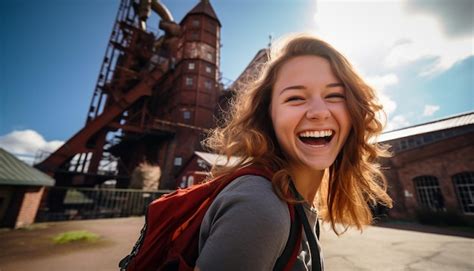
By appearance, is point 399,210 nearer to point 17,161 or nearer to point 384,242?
point 384,242

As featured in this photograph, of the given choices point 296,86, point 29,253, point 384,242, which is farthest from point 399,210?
point 29,253

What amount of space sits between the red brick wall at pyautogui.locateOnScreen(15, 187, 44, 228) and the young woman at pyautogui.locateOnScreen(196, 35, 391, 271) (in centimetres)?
779

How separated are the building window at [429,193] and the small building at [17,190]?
63.2ft

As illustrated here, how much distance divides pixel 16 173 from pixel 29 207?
54.3 inches

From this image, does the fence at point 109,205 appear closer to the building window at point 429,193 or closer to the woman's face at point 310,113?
the woman's face at point 310,113

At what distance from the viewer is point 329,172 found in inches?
69.2

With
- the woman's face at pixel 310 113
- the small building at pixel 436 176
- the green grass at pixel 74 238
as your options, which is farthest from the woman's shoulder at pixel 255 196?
the small building at pixel 436 176

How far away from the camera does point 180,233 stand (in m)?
0.82

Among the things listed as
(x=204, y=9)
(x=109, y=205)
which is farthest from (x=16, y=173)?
(x=204, y=9)

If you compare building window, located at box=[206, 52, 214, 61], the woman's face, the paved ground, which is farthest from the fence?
building window, located at box=[206, 52, 214, 61]

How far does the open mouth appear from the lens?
1.21 metres

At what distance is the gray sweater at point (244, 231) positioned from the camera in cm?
63

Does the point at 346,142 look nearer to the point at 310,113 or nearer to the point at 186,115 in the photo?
the point at 310,113

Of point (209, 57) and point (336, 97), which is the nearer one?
point (336, 97)
